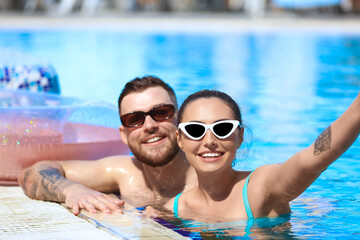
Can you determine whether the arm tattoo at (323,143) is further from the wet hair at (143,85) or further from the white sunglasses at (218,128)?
the wet hair at (143,85)

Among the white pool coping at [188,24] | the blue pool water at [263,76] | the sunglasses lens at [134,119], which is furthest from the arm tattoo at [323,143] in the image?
the white pool coping at [188,24]

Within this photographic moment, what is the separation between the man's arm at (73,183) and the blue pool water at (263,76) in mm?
732

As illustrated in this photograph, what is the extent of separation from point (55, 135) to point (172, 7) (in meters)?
18.6

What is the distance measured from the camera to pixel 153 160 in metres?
3.96

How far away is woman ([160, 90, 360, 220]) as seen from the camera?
2938 mm

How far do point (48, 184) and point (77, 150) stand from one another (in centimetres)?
84

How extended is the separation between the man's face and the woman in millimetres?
436

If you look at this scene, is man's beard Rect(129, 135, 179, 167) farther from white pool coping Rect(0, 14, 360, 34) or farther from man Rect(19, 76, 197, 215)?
white pool coping Rect(0, 14, 360, 34)

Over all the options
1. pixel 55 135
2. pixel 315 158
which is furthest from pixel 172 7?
pixel 315 158

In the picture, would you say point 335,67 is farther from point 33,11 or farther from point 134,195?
point 33,11

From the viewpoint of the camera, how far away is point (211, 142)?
3139 mm

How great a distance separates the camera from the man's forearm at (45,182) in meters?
3.87

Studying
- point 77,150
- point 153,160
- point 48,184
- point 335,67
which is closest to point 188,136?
point 153,160

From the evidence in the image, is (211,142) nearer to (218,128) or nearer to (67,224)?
(218,128)
